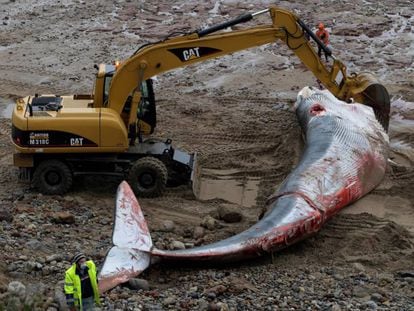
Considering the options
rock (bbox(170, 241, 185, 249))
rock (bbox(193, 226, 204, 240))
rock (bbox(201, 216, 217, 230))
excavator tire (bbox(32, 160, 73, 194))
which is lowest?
rock (bbox(170, 241, 185, 249))

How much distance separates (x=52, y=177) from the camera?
1387cm

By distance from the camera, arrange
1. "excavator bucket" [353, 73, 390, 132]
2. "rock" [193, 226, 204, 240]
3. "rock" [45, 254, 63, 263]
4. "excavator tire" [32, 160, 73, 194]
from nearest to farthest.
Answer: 1. "rock" [45, 254, 63, 263]
2. "rock" [193, 226, 204, 240]
3. "excavator tire" [32, 160, 73, 194]
4. "excavator bucket" [353, 73, 390, 132]

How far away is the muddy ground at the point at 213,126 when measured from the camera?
→ 11.5m

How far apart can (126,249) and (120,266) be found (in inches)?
13.4

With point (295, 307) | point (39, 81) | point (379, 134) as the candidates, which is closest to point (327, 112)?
point (379, 134)

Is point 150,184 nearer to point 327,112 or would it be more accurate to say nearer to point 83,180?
point 83,180

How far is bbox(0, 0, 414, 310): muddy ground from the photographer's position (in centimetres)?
1152

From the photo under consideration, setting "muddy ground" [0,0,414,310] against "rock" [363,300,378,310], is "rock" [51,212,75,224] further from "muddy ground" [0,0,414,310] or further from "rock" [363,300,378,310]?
"rock" [363,300,378,310]

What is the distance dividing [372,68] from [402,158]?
20.2 feet

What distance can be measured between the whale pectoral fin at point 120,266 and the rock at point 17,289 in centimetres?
93

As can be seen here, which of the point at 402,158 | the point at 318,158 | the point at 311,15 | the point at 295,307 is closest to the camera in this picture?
the point at 295,307

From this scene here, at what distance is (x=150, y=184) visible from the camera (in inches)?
546

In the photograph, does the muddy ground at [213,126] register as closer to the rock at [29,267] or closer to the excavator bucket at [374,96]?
the rock at [29,267]

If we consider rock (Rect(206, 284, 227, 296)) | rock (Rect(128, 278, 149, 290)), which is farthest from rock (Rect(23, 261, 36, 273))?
Answer: rock (Rect(206, 284, 227, 296))
